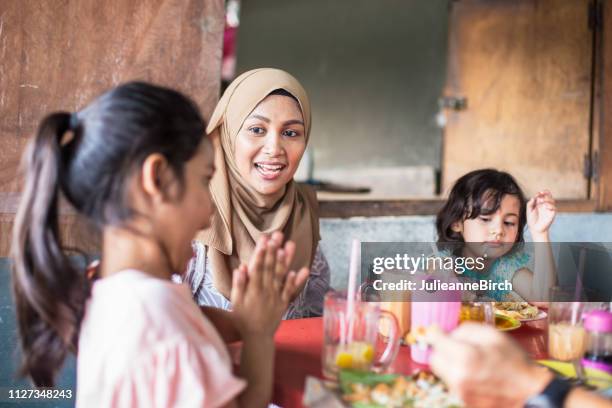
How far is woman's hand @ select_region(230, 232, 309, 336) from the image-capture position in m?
1.17

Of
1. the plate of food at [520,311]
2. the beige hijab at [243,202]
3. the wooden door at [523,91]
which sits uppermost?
the wooden door at [523,91]

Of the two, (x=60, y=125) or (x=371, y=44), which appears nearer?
(x=60, y=125)

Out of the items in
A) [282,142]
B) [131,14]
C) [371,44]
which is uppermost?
[371,44]

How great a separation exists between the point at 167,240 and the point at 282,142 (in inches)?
42.3

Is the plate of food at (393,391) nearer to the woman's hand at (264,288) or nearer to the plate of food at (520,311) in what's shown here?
the woman's hand at (264,288)

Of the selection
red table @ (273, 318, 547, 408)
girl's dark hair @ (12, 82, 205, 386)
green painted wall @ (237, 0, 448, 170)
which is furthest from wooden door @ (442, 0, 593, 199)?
girl's dark hair @ (12, 82, 205, 386)

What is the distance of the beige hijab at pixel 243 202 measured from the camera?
6.95 ft

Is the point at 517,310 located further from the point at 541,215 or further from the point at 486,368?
the point at 486,368

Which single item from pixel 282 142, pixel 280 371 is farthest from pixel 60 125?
pixel 282 142

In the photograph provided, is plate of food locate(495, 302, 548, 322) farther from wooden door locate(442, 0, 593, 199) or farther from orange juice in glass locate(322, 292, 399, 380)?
wooden door locate(442, 0, 593, 199)

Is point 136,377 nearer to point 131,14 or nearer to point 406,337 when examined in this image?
point 406,337

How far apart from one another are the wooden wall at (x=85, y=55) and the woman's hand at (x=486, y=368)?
63.6 inches

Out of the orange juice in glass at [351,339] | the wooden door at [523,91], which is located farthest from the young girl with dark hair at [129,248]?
the wooden door at [523,91]

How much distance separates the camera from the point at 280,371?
4.27 feet
